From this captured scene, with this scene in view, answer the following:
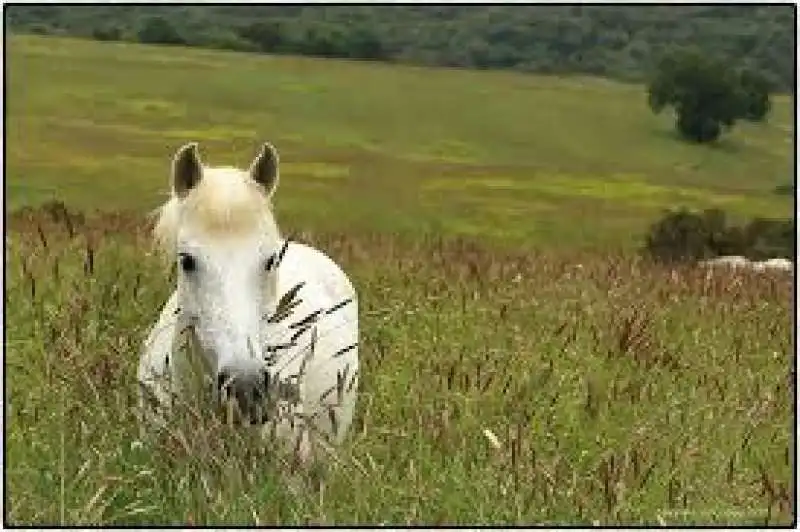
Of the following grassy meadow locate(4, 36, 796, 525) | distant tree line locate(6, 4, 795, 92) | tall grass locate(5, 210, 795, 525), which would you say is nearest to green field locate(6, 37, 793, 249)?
distant tree line locate(6, 4, 795, 92)

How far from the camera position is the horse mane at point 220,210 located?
562 centimetres

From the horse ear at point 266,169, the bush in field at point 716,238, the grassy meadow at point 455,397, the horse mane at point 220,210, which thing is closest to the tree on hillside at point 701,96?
the bush in field at point 716,238

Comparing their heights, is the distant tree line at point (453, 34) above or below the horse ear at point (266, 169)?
below

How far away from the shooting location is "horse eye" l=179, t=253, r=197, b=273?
5.62 meters

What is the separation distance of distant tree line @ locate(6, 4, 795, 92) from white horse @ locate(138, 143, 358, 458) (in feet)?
101

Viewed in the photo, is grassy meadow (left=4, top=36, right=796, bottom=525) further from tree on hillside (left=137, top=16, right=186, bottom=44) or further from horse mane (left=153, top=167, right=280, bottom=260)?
tree on hillside (left=137, top=16, right=186, bottom=44)

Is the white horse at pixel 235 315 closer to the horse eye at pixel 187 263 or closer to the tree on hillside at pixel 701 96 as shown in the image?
the horse eye at pixel 187 263

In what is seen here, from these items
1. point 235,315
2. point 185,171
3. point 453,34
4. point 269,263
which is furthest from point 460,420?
point 453,34

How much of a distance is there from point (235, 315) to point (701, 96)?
80397mm

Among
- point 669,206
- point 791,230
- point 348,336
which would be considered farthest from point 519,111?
point 348,336

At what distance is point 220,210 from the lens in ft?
18.5

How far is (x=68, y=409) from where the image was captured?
5.36 meters

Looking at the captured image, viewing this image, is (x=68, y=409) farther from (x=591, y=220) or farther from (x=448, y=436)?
(x=591, y=220)

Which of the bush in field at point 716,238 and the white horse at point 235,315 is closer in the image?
the white horse at point 235,315
